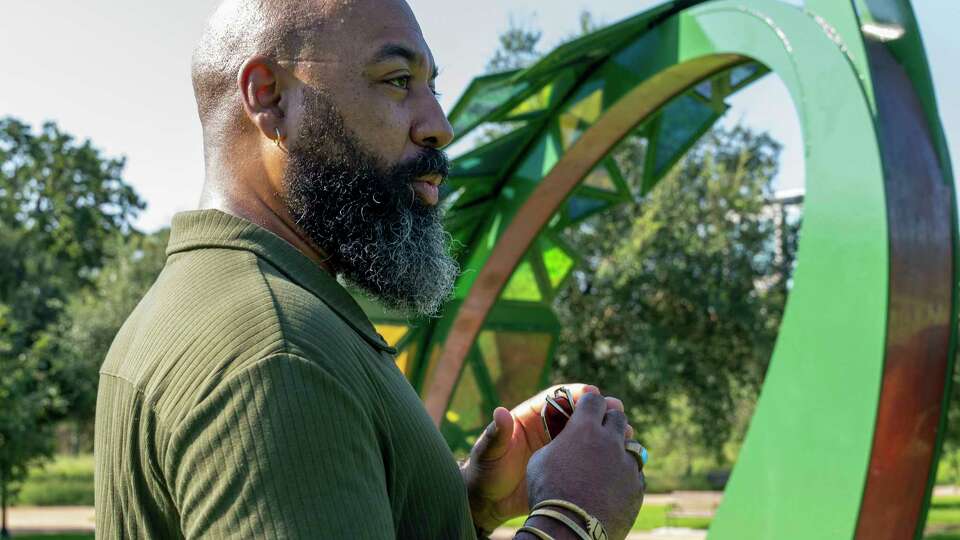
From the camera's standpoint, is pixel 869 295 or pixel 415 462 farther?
pixel 869 295

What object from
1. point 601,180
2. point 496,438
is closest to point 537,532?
point 496,438

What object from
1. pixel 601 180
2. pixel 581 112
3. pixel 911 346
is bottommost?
pixel 911 346

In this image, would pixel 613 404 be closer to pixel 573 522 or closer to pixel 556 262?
pixel 573 522

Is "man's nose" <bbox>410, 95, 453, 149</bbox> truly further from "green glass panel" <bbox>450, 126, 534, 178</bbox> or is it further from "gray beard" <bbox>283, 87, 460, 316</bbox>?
"green glass panel" <bbox>450, 126, 534, 178</bbox>

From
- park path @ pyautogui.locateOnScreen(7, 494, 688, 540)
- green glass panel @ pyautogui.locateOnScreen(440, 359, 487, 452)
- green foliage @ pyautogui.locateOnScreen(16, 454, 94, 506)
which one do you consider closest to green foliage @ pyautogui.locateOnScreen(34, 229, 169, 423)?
park path @ pyautogui.locateOnScreen(7, 494, 688, 540)

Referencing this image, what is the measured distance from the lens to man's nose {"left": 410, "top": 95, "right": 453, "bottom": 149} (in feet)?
5.63

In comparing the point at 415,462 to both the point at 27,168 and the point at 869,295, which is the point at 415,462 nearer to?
Answer: the point at 869,295

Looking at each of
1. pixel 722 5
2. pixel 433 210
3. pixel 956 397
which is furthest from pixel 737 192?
pixel 433 210

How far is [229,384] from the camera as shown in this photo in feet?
3.94

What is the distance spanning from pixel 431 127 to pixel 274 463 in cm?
73

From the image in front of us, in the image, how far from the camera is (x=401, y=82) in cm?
169

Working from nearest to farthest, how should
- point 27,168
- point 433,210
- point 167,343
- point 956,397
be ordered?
point 167,343 → point 433,210 → point 956,397 → point 27,168

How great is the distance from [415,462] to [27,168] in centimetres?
2964

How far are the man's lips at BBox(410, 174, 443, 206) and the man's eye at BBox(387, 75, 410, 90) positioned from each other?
158 mm
